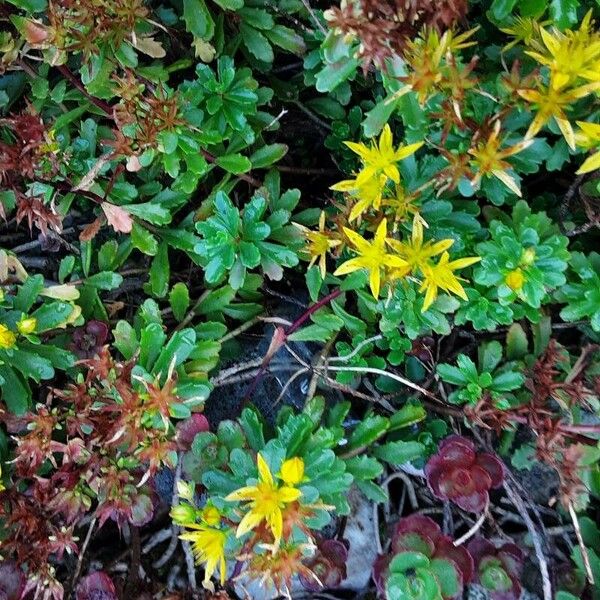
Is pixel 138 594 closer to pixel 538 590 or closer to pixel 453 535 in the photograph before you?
pixel 453 535

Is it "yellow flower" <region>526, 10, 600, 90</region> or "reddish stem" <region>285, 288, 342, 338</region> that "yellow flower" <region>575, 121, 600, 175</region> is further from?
"reddish stem" <region>285, 288, 342, 338</region>

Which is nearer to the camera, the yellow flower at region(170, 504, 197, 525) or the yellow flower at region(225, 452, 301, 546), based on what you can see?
the yellow flower at region(225, 452, 301, 546)

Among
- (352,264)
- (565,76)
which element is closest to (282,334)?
(352,264)

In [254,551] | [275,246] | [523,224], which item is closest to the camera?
[254,551]

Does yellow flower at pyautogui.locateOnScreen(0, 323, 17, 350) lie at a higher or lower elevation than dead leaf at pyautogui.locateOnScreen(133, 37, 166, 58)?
lower

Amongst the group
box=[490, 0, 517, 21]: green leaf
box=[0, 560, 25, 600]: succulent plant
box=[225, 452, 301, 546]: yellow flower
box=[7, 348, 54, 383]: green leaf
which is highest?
box=[490, 0, 517, 21]: green leaf

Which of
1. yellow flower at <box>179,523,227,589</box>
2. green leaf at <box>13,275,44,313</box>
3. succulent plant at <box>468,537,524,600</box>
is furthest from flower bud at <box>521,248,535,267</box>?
green leaf at <box>13,275,44,313</box>

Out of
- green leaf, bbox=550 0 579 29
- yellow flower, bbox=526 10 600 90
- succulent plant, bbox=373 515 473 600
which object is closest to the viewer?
yellow flower, bbox=526 10 600 90

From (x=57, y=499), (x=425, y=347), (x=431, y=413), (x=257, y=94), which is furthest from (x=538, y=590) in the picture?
(x=257, y=94)
